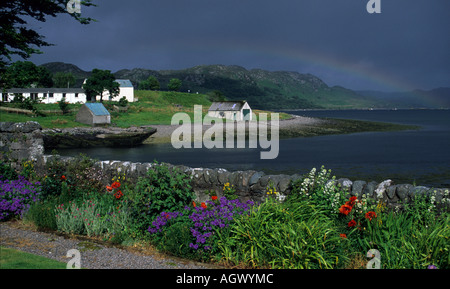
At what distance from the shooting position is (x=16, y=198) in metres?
10.1

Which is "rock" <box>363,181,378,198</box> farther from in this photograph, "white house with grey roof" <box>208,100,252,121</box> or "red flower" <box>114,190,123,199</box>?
"white house with grey roof" <box>208,100,252,121</box>

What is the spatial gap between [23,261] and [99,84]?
97.8 metres

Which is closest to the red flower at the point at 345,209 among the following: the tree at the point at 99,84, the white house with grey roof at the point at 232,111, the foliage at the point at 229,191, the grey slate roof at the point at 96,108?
the foliage at the point at 229,191

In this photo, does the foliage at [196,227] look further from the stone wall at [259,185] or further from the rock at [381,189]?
the rock at [381,189]

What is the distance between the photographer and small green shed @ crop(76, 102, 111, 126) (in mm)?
65250

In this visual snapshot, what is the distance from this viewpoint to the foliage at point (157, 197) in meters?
8.54

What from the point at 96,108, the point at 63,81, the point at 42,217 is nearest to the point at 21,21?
the point at 42,217

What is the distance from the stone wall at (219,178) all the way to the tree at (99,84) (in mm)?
88227

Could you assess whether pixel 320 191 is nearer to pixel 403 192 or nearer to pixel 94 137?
pixel 403 192

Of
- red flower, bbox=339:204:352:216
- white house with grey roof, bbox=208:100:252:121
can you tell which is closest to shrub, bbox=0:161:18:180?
red flower, bbox=339:204:352:216
